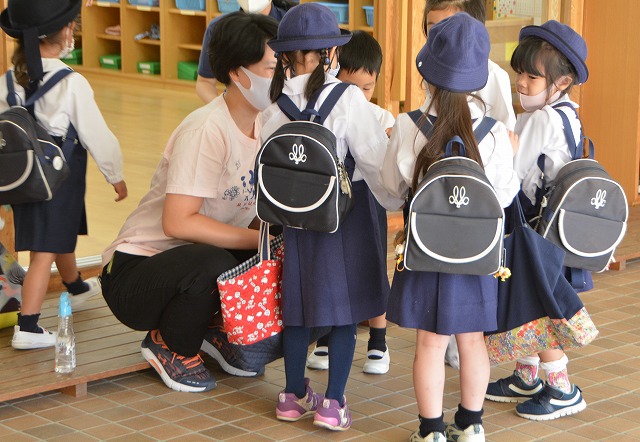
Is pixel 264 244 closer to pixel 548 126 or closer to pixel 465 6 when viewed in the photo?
pixel 548 126

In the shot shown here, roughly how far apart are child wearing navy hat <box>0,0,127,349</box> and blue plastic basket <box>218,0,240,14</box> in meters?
5.34

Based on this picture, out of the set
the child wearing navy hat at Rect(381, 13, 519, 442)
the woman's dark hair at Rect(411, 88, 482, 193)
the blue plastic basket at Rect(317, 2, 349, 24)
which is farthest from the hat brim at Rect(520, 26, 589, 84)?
the blue plastic basket at Rect(317, 2, 349, 24)

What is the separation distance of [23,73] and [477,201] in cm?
159

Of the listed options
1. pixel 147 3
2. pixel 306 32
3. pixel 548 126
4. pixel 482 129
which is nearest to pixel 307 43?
pixel 306 32

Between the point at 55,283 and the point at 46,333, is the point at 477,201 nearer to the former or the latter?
the point at 46,333

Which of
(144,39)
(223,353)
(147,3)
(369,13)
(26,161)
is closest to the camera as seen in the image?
(26,161)

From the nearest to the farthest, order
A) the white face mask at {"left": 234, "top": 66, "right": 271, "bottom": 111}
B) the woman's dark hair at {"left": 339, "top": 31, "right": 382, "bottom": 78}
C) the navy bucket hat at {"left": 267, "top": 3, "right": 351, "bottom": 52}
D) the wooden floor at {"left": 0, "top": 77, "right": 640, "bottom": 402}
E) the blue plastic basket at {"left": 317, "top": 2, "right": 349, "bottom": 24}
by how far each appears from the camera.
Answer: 1. the navy bucket hat at {"left": 267, "top": 3, "right": 351, "bottom": 52}
2. the white face mask at {"left": 234, "top": 66, "right": 271, "bottom": 111}
3. the wooden floor at {"left": 0, "top": 77, "right": 640, "bottom": 402}
4. the woman's dark hair at {"left": 339, "top": 31, "right": 382, "bottom": 78}
5. the blue plastic basket at {"left": 317, "top": 2, "right": 349, "bottom": 24}

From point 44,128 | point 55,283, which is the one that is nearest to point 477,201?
point 44,128

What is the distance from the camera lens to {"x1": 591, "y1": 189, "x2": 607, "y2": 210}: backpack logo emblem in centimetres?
282

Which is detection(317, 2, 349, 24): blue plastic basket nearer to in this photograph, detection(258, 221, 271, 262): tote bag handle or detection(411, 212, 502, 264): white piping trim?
detection(258, 221, 271, 262): tote bag handle

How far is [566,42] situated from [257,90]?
0.91m

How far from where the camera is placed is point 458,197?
246cm

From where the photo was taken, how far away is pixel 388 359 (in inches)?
133

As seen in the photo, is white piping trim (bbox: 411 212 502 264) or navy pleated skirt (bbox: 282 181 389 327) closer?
white piping trim (bbox: 411 212 502 264)
